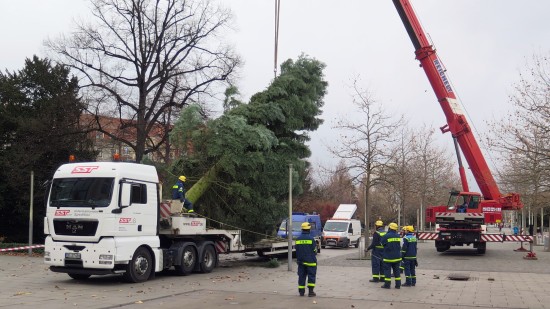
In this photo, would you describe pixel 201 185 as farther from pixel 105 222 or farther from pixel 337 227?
pixel 337 227

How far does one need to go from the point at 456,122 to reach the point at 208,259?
43.5ft

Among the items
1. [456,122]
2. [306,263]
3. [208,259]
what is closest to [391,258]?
[306,263]

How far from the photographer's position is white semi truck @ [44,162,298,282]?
45.3 ft

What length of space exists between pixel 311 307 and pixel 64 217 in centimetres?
706

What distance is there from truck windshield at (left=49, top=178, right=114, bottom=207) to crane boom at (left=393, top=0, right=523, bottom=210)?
1547 centimetres

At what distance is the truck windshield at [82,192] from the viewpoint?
46.0ft

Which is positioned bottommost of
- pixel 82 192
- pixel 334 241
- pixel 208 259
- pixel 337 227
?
pixel 334 241

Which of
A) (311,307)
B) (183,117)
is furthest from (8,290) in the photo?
(183,117)

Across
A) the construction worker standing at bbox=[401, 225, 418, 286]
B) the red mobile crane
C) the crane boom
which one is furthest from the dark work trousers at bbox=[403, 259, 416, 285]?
the crane boom

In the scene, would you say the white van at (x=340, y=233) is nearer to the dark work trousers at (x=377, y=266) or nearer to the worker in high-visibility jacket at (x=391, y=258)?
the dark work trousers at (x=377, y=266)

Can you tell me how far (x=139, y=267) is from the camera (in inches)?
578

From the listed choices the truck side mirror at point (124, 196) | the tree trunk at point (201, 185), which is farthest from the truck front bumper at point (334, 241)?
the truck side mirror at point (124, 196)

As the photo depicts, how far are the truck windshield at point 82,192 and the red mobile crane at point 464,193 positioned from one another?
15597mm

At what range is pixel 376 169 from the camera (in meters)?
25.8
